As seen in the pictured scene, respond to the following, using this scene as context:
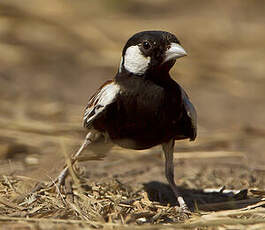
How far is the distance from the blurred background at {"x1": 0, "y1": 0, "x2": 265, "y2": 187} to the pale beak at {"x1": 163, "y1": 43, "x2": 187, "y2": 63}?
4.08 feet

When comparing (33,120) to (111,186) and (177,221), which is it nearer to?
(111,186)

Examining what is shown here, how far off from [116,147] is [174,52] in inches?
74.7

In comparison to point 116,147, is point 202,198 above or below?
below

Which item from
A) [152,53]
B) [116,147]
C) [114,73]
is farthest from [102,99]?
[114,73]

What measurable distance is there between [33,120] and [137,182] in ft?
5.99

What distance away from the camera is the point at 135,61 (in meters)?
3.88

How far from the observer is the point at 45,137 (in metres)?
5.69

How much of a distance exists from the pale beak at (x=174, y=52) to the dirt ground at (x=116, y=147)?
35.7 inches

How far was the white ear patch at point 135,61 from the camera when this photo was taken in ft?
12.7

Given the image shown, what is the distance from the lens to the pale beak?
147 inches

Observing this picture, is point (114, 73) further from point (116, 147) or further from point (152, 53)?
point (152, 53)

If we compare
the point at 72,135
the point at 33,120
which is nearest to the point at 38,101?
the point at 33,120

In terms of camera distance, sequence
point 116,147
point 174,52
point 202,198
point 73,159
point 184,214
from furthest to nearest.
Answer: point 116,147 < point 202,198 < point 73,159 < point 174,52 < point 184,214

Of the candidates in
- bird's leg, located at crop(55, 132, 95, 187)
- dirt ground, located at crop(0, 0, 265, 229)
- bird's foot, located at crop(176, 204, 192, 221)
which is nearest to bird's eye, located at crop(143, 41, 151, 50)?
bird's leg, located at crop(55, 132, 95, 187)
